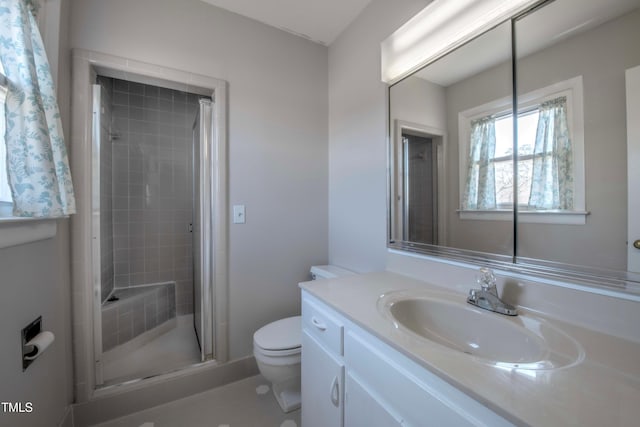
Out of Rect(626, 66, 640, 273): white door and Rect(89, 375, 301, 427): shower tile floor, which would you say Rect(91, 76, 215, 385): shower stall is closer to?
Rect(89, 375, 301, 427): shower tile floor

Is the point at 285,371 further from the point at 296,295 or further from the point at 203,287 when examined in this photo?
the point at 203,287

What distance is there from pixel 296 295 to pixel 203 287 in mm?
671

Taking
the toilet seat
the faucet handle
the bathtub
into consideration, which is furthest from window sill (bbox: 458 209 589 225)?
the bathtub

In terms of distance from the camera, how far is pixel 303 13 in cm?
172

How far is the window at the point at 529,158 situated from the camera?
0.85 m

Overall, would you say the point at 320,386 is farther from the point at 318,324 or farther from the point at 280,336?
the point at 280,336

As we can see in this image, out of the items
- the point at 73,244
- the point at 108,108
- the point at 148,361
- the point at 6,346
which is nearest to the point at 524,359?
the point at 6,346

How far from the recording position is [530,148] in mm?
952

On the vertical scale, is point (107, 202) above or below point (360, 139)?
below

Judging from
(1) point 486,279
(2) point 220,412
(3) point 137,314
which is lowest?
(2) point 220,412

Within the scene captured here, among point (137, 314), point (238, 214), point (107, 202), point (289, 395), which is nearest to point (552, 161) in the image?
point (238, 214)

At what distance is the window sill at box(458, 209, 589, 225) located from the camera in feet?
2.79

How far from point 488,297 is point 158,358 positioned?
2264mm

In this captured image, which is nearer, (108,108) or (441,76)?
(441,76)
